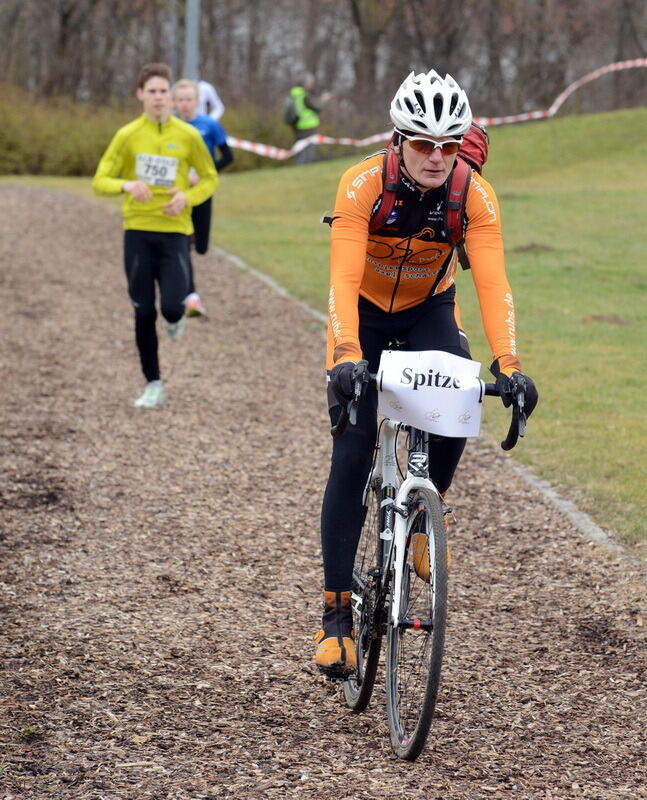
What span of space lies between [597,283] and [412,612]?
499 inches

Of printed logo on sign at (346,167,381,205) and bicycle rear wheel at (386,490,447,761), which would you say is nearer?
bicycle rear wheel at (386,490,447,761)

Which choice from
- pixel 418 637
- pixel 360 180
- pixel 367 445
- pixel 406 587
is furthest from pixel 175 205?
pixel 418 637

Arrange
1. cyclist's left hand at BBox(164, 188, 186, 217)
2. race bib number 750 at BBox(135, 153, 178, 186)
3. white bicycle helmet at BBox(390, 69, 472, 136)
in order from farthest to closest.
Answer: race bib number 750 at BBox(135, 153, 178, 186), cyclist's left hand at BBox(164, 188, 186, 217), white bicycle helmet at BBox(390, 69, 472, 136)

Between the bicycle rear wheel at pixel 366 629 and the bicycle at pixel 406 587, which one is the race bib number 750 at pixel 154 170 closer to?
the bicycle rear wheel at pixel 366 629

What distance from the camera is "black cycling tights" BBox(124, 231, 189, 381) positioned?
8.91 m

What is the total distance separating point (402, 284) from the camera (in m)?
4.64

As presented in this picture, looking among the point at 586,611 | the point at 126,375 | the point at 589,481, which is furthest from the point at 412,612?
the point at 126,375

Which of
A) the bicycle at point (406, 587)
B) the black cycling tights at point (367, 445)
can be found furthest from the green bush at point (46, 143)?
the bicycle at point (406, 587)

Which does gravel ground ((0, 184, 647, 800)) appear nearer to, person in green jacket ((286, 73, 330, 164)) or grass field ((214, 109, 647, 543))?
grass field ((214, 109, 647, 543))

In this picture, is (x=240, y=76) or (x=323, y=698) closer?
(x=323, y=698)

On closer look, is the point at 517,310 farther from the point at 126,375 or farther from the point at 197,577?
the point at 197,577

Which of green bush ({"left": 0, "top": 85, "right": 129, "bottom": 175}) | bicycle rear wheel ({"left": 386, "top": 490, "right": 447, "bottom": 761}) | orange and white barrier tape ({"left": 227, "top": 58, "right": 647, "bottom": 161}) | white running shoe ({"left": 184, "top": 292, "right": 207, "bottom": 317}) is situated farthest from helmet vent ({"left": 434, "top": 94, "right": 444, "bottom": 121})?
green bush ({"left": 0, "top": 85, "right": 129, "bottom": 175})

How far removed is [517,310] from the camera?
46.6 ft

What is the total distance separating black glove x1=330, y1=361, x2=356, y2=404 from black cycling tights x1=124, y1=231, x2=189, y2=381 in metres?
5.12
